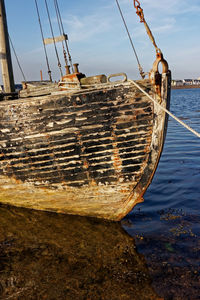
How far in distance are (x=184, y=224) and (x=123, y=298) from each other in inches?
85.0

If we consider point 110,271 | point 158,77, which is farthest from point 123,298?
point 158,77

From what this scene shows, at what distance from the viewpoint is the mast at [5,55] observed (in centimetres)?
617

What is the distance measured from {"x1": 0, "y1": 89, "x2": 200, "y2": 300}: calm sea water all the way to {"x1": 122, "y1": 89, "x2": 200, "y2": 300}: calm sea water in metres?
0.01

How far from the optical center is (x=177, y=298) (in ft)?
9.89

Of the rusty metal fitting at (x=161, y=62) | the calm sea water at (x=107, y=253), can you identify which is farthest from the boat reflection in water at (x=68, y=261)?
the rusty metal fitting at (x=161, y=62)

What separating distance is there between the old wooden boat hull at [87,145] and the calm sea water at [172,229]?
653mm

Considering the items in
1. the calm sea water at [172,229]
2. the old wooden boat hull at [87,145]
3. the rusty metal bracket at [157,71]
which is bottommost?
the calm sea water at [172,229]

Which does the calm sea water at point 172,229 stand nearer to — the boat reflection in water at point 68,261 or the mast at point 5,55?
the boat reflection in water at point 68,261

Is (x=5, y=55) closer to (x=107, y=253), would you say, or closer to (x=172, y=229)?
(x=107, y=253)

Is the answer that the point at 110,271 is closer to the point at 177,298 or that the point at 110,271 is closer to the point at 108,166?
the point at 177,298

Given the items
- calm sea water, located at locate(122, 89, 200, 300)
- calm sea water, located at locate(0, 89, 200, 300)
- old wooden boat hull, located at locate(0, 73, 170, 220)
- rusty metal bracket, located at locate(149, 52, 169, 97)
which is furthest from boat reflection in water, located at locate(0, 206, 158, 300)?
rusty metal bracket, located at locate(149, 52, 169, 97)

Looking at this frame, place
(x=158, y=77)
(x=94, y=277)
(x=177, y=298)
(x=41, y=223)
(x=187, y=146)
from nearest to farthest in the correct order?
(x=177, y=298) < (x=94, y=277) < (x=158, y=77) < (x=41, y=223) < (x=187, y=146)

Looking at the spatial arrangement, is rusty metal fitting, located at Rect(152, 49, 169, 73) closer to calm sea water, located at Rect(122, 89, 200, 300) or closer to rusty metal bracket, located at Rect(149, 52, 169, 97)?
rusty metal bracket, located at Rect(149, 52, 169, 97)

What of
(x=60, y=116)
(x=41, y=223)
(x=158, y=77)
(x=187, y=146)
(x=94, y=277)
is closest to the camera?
(x=94, y=277)
